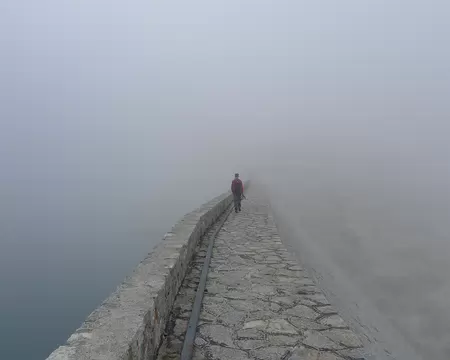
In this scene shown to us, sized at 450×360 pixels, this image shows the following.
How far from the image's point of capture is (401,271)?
47.4 ft

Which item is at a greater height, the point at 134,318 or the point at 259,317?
the point at 134,318

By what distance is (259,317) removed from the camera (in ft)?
12.7

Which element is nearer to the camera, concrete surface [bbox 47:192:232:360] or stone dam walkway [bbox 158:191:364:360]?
concrete surface [bbox 47:192:232:360]

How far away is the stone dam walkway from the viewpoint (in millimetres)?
3131

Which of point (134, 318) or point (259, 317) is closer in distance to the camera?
point (134, 318)

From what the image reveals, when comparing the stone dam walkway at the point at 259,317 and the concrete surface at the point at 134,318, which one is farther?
the stone dam walkway at the point at 259,317

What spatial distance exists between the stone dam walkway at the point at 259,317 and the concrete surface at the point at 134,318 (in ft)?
0.92

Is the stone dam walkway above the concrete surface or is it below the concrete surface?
below

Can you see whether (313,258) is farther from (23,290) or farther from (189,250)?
(23,290)

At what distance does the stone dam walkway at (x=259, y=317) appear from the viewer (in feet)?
10.3

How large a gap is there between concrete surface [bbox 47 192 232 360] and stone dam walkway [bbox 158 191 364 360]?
0.28m

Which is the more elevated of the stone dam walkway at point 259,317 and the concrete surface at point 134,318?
the concrete surface at point 134,318

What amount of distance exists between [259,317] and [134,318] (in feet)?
5.61

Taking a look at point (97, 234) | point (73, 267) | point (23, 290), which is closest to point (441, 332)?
point (23, 290)
